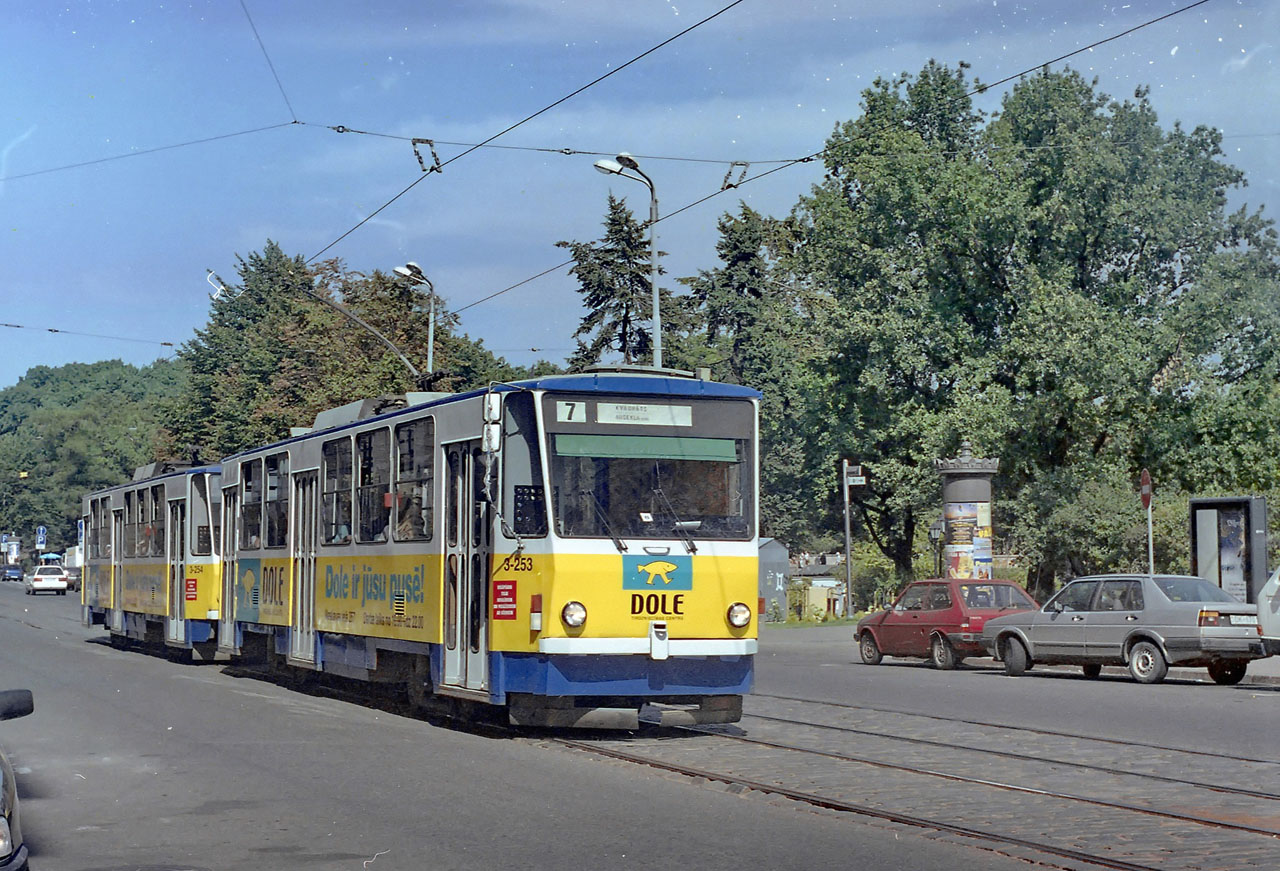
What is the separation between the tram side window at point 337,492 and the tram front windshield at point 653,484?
17.7ft

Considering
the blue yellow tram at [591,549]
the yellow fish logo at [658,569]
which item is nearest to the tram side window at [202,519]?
the blue yellow tram at [591,549]

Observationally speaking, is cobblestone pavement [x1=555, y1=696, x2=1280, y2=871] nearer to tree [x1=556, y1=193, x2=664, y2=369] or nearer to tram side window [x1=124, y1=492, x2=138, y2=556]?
tram side window [x1=124, y1=492, x2=138, y2=556]

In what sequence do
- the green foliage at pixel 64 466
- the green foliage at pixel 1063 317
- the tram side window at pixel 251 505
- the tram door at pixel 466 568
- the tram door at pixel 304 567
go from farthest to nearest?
1. the green foliage at pixel 64 466
2. the green foliage at pixel 1063 317
3. the tram side window at pixel 251 505
4. the tram door at pixel 304 567
5. the tram door at pixel 466 568

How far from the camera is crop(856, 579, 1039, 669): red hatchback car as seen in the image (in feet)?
89.1

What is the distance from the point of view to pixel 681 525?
49.3 ft

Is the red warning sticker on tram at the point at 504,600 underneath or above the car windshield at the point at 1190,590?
above

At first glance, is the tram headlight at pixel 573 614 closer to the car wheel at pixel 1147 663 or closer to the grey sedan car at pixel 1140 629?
the grey sedan car at pixel 1140 629

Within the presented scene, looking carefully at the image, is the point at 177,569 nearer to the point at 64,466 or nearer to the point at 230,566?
the point at 230,566

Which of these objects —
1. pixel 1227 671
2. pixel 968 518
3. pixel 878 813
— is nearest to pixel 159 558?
pixel 968 518

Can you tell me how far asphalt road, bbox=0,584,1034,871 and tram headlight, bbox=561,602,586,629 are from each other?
1.13 meters

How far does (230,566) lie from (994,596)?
41.6 feet

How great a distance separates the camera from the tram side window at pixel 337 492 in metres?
19.5

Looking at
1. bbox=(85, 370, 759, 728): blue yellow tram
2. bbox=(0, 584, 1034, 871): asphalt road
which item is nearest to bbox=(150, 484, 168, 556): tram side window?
bbox=(0, 584, 1034, 871): asphalt road

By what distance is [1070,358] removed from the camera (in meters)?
44.5
